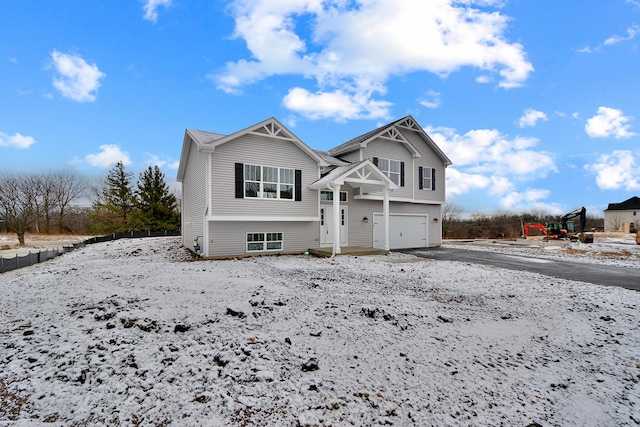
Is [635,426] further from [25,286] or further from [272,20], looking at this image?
[272,20]

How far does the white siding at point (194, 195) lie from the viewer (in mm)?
11445

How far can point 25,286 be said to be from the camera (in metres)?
6.21

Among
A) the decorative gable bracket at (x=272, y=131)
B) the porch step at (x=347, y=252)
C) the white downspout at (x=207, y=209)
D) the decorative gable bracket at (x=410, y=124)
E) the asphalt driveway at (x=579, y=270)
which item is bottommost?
the asphalt driveway at (x=579, y=270)

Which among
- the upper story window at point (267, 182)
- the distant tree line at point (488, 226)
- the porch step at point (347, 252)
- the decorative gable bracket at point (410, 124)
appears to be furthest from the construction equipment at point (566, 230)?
the upper story window at point (267, 182)

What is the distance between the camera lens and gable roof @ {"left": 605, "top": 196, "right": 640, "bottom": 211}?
40750 mm

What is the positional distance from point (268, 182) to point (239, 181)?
3.89ft

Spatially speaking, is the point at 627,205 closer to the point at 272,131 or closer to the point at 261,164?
the point at 272,131

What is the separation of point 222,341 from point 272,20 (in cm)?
969

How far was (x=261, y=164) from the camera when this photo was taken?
11.5 meters

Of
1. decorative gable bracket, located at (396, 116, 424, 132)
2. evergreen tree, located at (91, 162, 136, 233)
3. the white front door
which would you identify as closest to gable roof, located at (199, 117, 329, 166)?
the white front door

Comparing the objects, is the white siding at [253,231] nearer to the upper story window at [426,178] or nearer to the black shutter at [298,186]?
the black shutter at [298,186]

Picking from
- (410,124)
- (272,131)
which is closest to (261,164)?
(272,131)

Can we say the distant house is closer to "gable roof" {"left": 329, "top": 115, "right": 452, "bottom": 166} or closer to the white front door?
"gable roof" {"left": 329, "top": 115, "right": 452, "bottom": 166}

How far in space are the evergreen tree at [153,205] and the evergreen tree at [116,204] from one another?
1.12 meters
